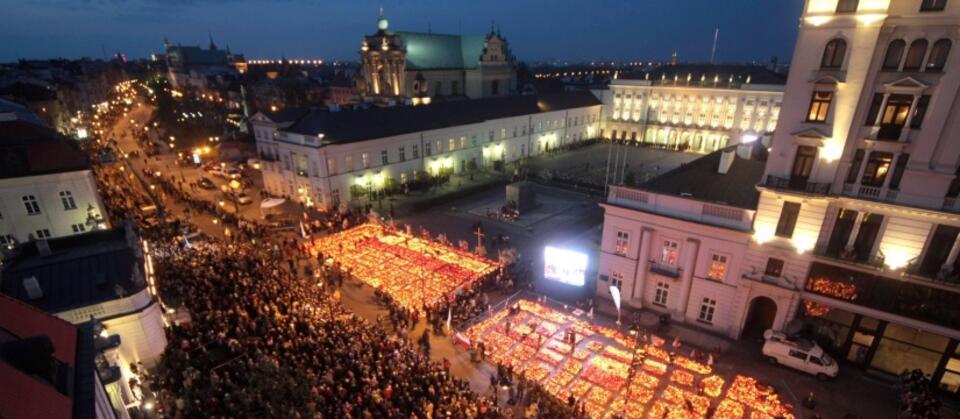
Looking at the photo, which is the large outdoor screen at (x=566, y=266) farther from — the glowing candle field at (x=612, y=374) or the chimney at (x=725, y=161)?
the chimney at (x=725, y=161)

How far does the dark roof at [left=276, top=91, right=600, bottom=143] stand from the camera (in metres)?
48.5

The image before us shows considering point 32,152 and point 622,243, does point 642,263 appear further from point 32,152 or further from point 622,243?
point 32,152

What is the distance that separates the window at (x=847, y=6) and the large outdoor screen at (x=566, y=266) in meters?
17.6

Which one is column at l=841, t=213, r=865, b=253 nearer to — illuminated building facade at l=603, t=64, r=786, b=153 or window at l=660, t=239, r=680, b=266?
window at l=660, t=239, r=680, b=266

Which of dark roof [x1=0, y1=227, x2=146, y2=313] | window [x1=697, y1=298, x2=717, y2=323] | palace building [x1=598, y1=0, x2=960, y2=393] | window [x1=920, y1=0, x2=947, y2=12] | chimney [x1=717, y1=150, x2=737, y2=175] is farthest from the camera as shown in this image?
chimney [x1=717, y1=150, x2=737, y2=175]

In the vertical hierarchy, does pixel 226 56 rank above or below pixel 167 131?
above

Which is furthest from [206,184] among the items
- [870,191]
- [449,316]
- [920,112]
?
[920,112]

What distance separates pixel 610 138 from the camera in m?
87.8

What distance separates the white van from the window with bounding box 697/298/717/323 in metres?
3.12

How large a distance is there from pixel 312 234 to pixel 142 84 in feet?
511

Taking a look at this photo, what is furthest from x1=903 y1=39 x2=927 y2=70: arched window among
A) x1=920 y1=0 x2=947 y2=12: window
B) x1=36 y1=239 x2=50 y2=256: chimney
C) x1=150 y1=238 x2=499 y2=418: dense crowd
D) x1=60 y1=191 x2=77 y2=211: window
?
x1=60 y1=191 x2=77 y2=211: window

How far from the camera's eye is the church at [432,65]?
75250 millimetres

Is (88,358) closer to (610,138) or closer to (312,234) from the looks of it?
(312,234)

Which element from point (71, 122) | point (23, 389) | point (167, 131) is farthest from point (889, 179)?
point (71, 122)
